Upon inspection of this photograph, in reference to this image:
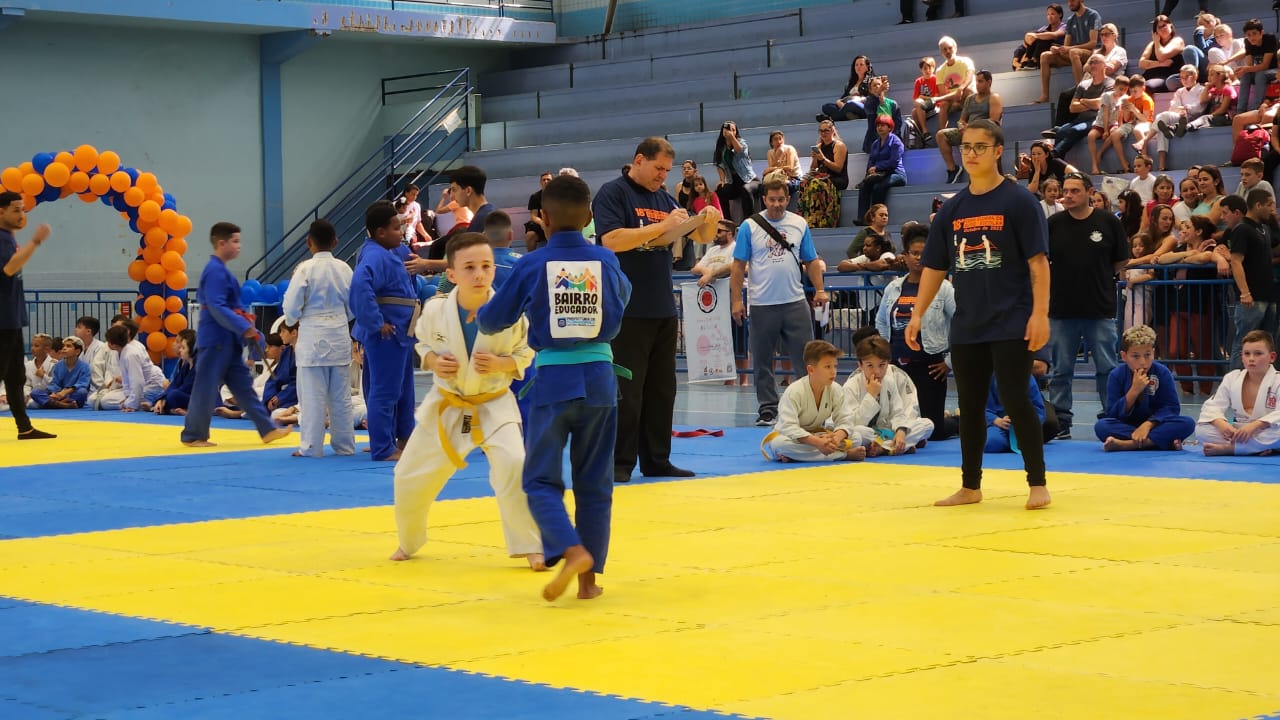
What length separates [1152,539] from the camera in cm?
734

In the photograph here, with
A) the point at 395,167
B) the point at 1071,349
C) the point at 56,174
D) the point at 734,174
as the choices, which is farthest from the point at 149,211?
the point at 1071,349

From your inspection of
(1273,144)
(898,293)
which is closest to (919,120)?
(1273,144)

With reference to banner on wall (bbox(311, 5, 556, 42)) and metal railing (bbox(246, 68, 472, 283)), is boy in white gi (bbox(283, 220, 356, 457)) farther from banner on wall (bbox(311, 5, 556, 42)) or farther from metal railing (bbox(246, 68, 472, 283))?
banner on wall (bbox(311, 5, 556, 42))

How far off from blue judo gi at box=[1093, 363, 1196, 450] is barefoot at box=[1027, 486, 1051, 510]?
10.9 feet

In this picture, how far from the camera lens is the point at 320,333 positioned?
11992 millimetres

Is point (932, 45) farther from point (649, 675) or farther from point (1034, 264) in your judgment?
point (649, 675)

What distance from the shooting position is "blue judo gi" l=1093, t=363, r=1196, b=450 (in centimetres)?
1145

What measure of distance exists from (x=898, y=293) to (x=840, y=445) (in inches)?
86.7

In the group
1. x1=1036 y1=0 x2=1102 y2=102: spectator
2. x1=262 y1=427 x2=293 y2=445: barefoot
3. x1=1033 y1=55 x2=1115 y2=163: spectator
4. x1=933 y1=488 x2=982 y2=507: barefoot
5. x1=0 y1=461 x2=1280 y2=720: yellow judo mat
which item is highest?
x1=1036 y1=0 x2=1102 y2=102: spectator

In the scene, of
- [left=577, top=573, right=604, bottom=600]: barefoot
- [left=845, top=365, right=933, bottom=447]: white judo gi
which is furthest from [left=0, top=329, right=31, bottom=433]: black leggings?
[left=577, top=573, right=604, bottom=600]: barefoot

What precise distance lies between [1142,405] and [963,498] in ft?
11.5

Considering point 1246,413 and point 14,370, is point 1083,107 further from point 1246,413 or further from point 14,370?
Answer: point 14,370

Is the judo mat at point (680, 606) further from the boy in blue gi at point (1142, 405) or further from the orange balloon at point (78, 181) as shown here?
the orange balloon at point (78, 181)

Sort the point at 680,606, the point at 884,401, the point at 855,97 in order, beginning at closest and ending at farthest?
the point at 680,606
the point at 884,401
the point at 855,97
